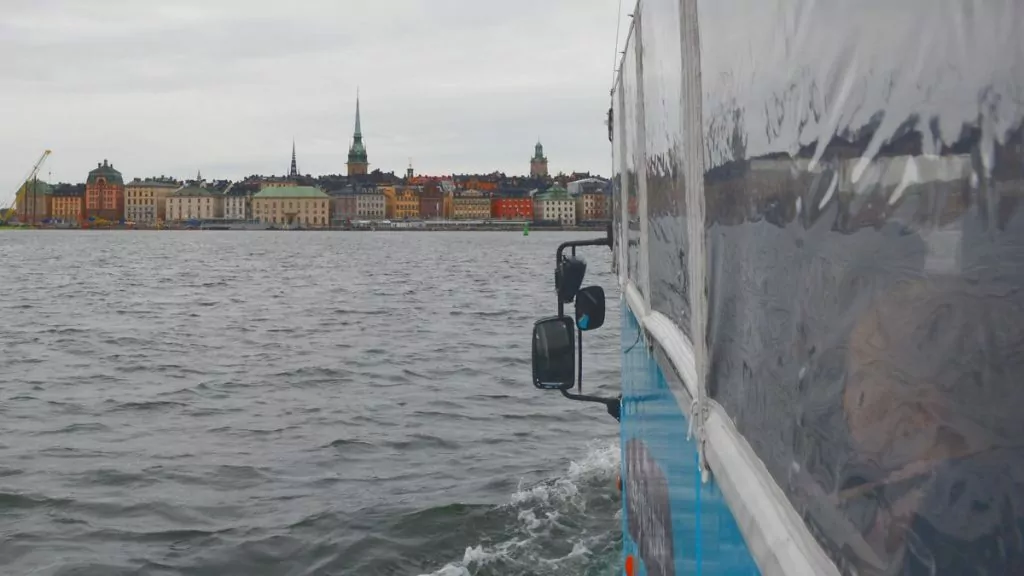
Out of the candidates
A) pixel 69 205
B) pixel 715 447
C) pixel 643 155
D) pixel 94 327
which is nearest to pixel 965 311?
pixel 715 447

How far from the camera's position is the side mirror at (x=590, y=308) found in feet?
11.9

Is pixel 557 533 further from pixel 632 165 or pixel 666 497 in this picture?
pixel 666 497

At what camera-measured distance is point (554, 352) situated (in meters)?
3.46

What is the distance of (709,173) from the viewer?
160cm

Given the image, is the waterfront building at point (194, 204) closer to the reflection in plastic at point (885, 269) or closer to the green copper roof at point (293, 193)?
the green copper roof at point (293, 193)

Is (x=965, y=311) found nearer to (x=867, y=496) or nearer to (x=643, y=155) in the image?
(x=867, y=496)

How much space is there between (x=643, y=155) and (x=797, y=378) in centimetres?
161

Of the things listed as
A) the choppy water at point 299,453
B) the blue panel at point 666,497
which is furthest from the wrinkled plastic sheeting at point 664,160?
the choppy water at point 299,453

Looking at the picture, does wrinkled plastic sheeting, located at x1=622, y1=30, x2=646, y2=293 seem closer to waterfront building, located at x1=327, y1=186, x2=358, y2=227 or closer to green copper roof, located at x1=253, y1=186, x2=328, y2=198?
green copper roof, located at x1=253, y1=186, x2=328, y2=198

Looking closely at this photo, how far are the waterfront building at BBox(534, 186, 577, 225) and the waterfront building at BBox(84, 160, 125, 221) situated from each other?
233 ft

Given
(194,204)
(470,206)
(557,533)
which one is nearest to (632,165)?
(557,533)

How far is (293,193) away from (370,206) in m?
12.6

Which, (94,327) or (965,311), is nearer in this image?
(965,311)

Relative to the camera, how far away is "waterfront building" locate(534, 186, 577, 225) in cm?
16850
